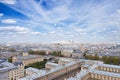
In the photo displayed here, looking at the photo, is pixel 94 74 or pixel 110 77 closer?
pixel 110 77

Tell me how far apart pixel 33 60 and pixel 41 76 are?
17.6m

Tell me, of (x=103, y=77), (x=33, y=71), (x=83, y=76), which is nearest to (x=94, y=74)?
(x=103, y=77)

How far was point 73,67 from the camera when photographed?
2372cm

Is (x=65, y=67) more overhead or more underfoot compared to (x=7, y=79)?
more overhead

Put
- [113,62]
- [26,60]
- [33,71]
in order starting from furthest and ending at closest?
[26,60]
[113,62]
[33,71]

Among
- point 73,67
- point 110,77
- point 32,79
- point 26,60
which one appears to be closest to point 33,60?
point 26,60

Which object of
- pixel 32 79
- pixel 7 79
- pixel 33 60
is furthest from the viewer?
pixel 33 60

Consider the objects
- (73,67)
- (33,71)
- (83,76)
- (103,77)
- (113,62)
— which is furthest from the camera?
(113,62)

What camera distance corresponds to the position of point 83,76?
15281mm

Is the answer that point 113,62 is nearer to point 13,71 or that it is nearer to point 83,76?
point 83,76

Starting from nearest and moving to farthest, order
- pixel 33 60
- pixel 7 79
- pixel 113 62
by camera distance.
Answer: pixel 7 79 → pixel 113 62 → pixel 33 60

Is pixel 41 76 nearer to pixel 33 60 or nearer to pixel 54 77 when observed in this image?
pixel 54 77

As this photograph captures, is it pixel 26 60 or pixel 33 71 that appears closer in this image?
pixel 33 71

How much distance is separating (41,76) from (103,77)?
27.1 feet
